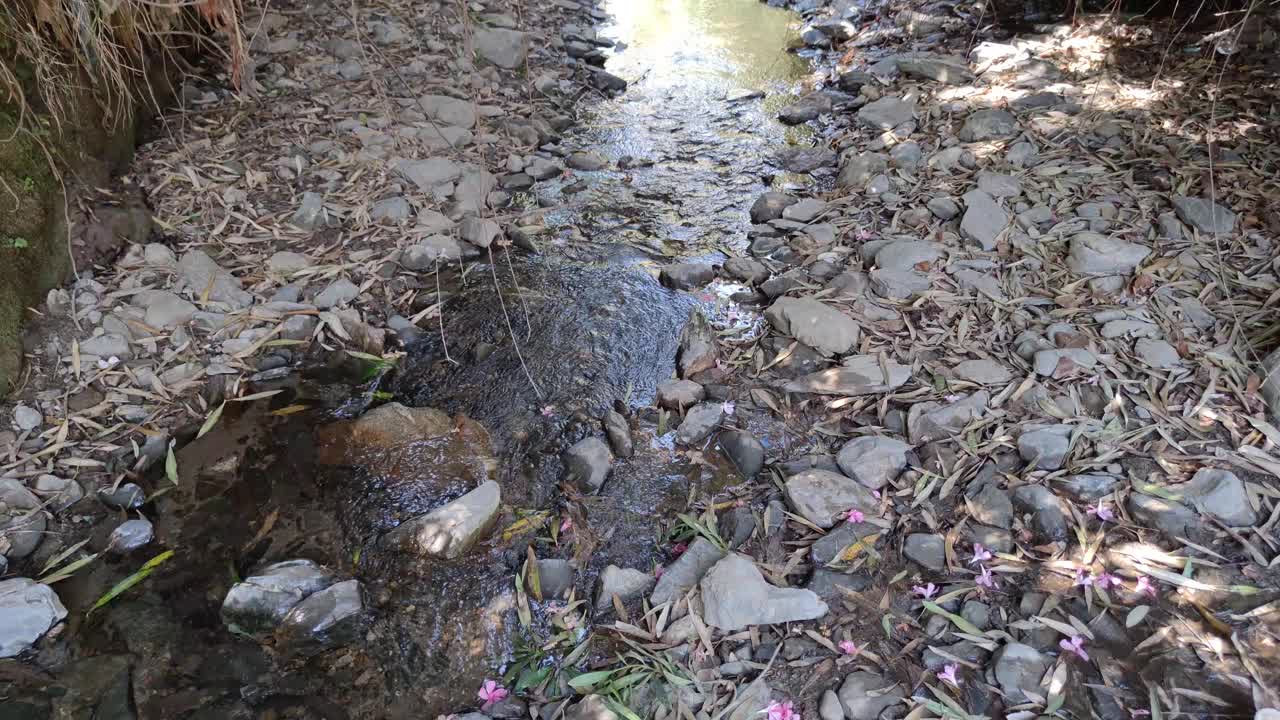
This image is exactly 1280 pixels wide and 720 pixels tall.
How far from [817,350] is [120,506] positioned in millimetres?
2443

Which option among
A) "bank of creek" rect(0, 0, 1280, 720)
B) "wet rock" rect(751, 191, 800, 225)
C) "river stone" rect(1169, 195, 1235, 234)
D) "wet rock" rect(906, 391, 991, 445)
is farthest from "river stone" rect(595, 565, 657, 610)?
"river stone" rect(1169, 195, 1235, 234)

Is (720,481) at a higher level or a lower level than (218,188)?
lower

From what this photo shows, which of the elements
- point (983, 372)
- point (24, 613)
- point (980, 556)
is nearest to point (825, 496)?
point (980, 556)

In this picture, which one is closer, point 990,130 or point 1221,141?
point 1221,141

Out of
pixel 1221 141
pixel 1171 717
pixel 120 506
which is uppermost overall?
pixel 1221 141

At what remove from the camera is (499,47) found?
5172mm

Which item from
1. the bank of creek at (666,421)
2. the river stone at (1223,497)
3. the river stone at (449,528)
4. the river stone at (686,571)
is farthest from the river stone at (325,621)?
the river stone at (1223,497)

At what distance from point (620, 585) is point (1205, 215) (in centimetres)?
273

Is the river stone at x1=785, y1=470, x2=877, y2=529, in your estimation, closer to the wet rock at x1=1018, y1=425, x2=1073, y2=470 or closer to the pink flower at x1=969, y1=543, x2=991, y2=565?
the pink flower at x1=969, y1=543, x2=991, y2=565

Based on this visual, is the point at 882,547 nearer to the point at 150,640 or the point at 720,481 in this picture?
the point at 720,481

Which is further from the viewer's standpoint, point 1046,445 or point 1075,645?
point 1046,445

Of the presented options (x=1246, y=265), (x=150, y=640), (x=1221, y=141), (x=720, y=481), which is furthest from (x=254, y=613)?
(x=1221, y=141)

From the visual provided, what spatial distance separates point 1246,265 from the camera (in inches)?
111

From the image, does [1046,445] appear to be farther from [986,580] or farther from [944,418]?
[986,580]
